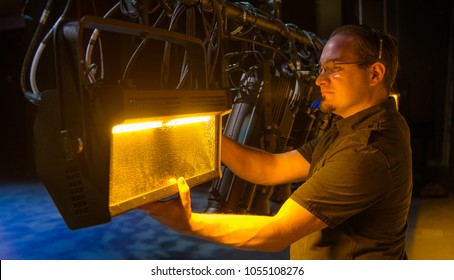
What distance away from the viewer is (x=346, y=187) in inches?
44.3

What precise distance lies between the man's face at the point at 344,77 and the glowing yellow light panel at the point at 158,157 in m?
0.40

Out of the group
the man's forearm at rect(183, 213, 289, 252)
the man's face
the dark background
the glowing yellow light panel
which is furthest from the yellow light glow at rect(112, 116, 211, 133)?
the dark background

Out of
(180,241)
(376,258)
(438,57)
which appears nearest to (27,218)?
(180,241)

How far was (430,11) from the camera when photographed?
6.45m

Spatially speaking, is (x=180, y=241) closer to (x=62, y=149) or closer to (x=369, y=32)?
(x=369, y=32)

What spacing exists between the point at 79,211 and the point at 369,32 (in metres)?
0.97

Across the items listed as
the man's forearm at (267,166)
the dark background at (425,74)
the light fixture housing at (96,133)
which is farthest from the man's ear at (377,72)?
the dark background at (425,74)

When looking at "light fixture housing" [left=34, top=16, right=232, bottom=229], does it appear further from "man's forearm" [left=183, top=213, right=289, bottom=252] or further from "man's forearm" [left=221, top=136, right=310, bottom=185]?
"man's forearm" [left=221, top=136, right=310, bottom=185]

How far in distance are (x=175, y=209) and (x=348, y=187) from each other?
0.46 metres

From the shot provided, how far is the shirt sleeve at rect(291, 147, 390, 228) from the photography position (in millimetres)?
1124

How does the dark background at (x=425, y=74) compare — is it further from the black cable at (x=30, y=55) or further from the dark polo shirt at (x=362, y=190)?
the black cable at (x=30, y=55)

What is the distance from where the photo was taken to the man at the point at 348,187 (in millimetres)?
1122

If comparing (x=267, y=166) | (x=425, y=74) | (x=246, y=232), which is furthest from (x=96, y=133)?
(x=425, y=74)

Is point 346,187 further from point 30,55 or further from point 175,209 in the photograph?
point 30,55
